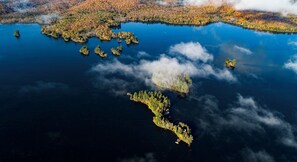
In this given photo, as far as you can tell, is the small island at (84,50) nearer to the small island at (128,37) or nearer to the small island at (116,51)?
the small island at (116,51)

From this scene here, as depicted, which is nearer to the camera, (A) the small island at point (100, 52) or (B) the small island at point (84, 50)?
(A) the small island at point (100, 52)

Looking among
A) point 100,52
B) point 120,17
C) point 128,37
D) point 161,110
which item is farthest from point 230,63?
point 120,17

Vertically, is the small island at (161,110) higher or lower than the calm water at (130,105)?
→ higher

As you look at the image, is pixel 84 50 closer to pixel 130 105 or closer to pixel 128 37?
pixel 128 37

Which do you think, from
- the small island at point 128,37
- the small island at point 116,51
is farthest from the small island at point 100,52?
the small island at point 128,37

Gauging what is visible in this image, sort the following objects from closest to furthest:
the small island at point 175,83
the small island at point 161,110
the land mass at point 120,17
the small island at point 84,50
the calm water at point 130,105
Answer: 1. the calm water at point 130,105
2. the small island at point 161,110
3. the small island at point 175,83
4. the small island at point 84,50
5. the land mass at point 120,17

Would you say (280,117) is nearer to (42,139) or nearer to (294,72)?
(294,72)

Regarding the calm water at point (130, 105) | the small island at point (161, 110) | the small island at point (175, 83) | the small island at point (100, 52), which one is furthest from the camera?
the small island at point (100, 52)
